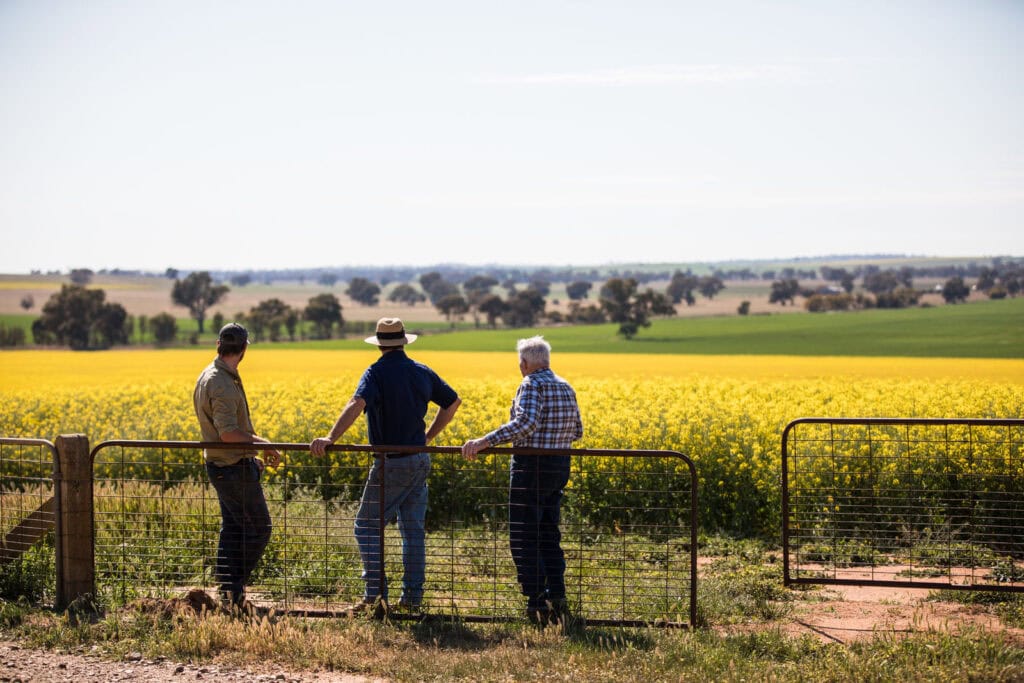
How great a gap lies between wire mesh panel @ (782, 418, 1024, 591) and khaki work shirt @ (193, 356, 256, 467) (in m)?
4.00

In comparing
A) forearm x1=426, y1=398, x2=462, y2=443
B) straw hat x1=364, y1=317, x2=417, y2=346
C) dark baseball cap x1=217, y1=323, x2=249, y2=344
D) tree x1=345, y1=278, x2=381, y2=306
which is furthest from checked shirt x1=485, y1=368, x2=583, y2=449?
tree x1=345, y1=278, x2=381, y2=306

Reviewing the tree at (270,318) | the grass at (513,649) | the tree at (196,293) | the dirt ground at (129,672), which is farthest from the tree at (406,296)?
the dirt ground at (129,672)

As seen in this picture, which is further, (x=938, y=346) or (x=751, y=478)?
(x=938, y=346)

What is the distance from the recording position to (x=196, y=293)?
102625 mm

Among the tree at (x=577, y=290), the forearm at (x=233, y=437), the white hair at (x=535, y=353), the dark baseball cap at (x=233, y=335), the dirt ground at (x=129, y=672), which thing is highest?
the tree at (x=577, y=290)

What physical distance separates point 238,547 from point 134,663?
1485 mm

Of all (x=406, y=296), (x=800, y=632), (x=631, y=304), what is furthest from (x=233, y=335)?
(x=406, y=296)

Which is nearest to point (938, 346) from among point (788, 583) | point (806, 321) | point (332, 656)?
point (806, 321)

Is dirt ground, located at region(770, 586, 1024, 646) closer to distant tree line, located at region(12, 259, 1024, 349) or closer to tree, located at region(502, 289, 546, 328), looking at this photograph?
distant tree line, located at region(12, 259, 1024, 349)

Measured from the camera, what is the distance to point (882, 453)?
39.3ft

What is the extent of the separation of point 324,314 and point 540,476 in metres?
77.2

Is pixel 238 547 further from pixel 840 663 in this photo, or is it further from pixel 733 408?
pixel 733 408

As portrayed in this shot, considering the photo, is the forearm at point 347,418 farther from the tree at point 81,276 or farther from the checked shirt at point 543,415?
the tree at point 81,276

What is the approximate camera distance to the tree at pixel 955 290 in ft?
157
